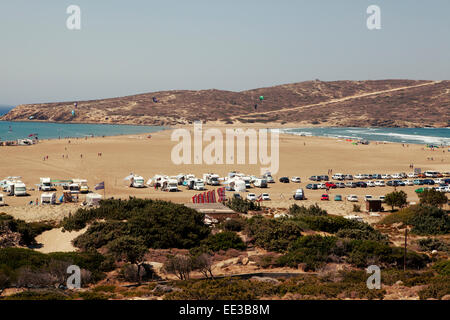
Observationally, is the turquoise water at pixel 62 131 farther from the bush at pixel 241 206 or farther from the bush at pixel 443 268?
the bush at pixel 443 268

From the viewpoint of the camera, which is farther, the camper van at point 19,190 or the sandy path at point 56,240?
the camper van at point 19,190

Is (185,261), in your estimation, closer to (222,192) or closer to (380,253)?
(380,253)

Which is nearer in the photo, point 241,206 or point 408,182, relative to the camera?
point 241,206

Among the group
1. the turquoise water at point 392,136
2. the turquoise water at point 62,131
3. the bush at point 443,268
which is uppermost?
the turquoise water at point 62,131

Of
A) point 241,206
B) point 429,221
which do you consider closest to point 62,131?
point 241,206

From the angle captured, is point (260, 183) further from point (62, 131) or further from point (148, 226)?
point (62, 131)

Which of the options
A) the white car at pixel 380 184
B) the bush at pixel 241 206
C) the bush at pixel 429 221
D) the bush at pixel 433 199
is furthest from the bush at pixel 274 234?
the white car at pixel 380 184
